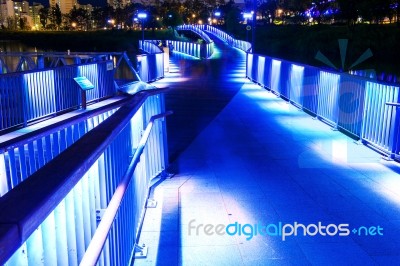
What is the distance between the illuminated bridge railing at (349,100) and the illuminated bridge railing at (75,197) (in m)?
4.48

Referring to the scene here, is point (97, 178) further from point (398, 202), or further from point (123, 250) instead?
point (398, 202)

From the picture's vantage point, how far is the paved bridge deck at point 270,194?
454cm

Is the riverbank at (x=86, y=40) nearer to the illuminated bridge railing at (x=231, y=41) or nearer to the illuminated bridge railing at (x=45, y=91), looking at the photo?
the illuminated bridge railing at (x=231, y=41)

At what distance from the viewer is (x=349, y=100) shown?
9562 mm

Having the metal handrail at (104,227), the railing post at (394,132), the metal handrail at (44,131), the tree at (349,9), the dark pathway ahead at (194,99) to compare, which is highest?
the tree at (349,9)

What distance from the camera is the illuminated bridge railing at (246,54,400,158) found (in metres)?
7.77

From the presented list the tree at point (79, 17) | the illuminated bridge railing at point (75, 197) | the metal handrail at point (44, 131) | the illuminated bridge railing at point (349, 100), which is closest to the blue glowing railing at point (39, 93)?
the illuminated bridge railing at point (75, 197)

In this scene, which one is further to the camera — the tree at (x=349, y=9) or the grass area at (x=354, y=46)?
the tree at (x=349, y=9)

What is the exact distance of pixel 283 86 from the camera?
50.9ft

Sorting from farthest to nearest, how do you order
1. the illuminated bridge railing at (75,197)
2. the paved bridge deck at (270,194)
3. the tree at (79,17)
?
the tree at (79,17) → the paved bridge deck at (270,194) → the illuminated bridge railing at (75,197)

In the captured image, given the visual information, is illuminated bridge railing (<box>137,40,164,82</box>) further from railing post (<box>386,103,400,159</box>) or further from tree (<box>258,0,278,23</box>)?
tree (<box>258,0,278,23</box>)

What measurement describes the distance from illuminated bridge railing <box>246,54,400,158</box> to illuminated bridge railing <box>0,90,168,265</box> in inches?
176

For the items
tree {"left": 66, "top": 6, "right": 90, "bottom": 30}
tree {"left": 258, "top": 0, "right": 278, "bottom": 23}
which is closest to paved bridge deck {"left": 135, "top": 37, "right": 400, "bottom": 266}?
tree {"left": 258, "top": 0, "right": 278, "bottom": 23}

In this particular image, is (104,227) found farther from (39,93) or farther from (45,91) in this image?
(45,91)
